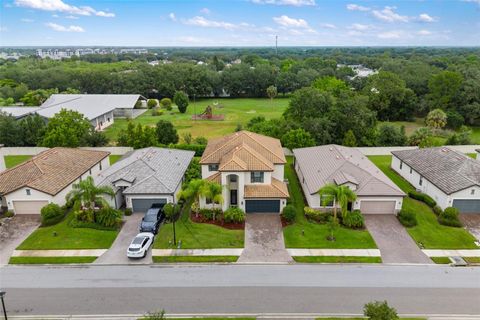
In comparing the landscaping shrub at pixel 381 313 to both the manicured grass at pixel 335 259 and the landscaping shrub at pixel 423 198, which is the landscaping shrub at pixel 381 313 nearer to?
the manicured grass at pixel 335 259

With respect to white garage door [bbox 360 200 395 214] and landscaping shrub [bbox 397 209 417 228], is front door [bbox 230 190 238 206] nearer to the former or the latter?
white garage door [bbox 360 200 395 214]

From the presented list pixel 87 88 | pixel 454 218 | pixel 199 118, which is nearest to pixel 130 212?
pixel 454 218

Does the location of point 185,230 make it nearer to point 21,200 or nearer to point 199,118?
point 21,200

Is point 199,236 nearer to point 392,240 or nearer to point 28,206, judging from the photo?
point 392,240

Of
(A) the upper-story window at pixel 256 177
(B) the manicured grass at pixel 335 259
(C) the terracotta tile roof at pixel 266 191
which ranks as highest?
(A) the upper-story window at pixel 256 177

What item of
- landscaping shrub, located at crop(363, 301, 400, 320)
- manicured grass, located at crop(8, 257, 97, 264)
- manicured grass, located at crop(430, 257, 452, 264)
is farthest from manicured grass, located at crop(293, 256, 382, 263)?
manicured grass, located at crop(8, 257, 97, 264)

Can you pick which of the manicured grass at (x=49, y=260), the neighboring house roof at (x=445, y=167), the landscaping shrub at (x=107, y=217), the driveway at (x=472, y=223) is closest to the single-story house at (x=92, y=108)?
the landscaping shrub at (x=107, y=217)
